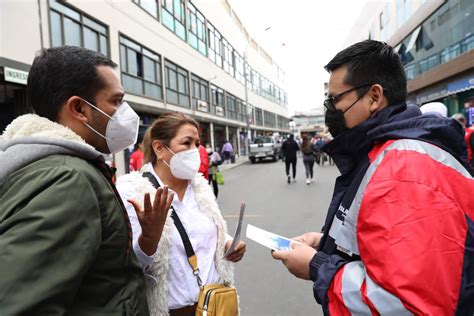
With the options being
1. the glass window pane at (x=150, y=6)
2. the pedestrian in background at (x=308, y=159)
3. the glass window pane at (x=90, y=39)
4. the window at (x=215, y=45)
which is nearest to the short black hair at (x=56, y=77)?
the pedestrian in background at (x=308, y=159)

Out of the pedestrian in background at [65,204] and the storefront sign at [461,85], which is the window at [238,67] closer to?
the storefront sign at [461,85]

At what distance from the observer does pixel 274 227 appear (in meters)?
6.69

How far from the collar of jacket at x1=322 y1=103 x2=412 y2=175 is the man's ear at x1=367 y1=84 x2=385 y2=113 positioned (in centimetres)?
4

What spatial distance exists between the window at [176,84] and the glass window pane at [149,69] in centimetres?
161

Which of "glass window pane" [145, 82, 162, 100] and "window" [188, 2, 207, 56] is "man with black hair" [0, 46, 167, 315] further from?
"window" [188, 2, 207, 56]

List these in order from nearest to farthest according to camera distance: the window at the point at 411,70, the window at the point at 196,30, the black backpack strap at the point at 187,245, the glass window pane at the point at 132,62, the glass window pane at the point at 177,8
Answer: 1. the black backpack strap at the point at 187,245
2. the glass window pane at the point at 132,62
3. the glass window pane at the point at 177,8
4. the window at the point at 411,70
5. the window at the point at 196,30

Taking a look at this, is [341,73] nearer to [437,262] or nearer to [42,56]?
[437,262]

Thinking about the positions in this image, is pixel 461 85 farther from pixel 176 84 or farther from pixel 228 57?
pixel 228 57

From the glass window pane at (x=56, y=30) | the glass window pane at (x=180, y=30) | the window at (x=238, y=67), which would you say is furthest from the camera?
the window at (x=238, y=67)

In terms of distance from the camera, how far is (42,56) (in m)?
1.33

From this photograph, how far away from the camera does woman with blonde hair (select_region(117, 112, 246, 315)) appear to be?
73.2 inches

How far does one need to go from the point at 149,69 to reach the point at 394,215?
1903cm

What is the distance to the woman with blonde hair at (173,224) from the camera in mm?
1860

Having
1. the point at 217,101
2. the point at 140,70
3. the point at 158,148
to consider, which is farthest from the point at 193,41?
the point at 158,148
